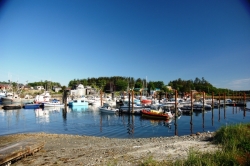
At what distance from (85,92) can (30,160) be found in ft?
385

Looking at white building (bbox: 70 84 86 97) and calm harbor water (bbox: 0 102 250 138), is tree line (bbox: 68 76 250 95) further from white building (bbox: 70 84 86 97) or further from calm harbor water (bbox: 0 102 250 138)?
calm harbor water (bbox: 0 102 250 138)

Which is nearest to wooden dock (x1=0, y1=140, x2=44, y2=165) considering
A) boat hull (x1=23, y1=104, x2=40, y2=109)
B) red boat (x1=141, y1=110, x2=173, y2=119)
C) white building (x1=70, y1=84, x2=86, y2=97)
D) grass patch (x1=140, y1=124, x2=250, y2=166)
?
grass patch (x1=140, y1=124, x2=250, y2=166)

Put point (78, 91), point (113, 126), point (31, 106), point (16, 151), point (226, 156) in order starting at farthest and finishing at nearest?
point (78, 91) < point (31, 106) < point (113, 126) < point (16, 151) < point (226, 156)

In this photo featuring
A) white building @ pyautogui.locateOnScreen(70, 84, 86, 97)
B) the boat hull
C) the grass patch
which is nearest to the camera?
the grass patch

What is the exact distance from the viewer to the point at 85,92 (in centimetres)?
12850

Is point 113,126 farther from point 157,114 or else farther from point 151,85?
point 151,85

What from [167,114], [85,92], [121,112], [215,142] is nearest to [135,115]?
[121,112]

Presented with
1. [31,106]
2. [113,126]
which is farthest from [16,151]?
[31,106]

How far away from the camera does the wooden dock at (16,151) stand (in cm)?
1147

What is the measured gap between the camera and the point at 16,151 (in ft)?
41.2

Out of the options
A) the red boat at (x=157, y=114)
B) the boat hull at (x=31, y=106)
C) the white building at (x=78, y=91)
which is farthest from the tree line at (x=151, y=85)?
the red boat at (x=157, y=114)

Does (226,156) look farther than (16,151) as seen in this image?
No

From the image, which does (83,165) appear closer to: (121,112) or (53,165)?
(53,165)

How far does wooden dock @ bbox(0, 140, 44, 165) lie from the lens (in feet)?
37.6
